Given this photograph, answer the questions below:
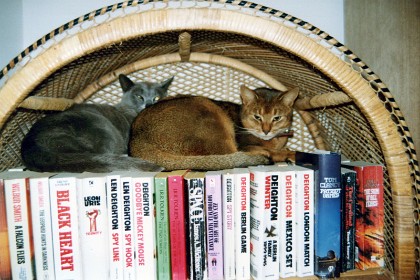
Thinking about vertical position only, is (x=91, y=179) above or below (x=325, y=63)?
below

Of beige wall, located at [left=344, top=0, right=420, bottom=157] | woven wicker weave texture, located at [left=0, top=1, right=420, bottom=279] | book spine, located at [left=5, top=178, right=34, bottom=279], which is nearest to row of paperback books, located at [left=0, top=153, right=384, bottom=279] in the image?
book spine, located at [left=5, top=178, right=34, bottom=279]

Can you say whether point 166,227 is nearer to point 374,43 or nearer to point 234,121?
point 234,121

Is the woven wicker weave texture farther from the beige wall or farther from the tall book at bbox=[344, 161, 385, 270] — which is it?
the beige wall

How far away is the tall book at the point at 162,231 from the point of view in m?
0.80

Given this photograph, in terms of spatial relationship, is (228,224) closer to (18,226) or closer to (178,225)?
(178,225)

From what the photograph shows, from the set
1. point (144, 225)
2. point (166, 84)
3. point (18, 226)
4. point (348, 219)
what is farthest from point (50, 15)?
point (348, 219)

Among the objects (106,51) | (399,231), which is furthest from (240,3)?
(399,231)

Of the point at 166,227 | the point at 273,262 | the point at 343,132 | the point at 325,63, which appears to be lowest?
the point at 273,262

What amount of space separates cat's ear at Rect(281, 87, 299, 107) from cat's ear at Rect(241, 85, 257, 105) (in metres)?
0.12

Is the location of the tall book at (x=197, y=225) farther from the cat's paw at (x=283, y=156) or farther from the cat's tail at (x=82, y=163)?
the cat's paw at (x=283, y=156)

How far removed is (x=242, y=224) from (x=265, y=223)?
6 centimetres

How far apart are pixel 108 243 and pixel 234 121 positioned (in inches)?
28.5

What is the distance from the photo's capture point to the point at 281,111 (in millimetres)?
1263

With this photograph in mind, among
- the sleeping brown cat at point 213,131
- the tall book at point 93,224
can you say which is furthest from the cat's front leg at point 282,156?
the tall book at point 93,224
